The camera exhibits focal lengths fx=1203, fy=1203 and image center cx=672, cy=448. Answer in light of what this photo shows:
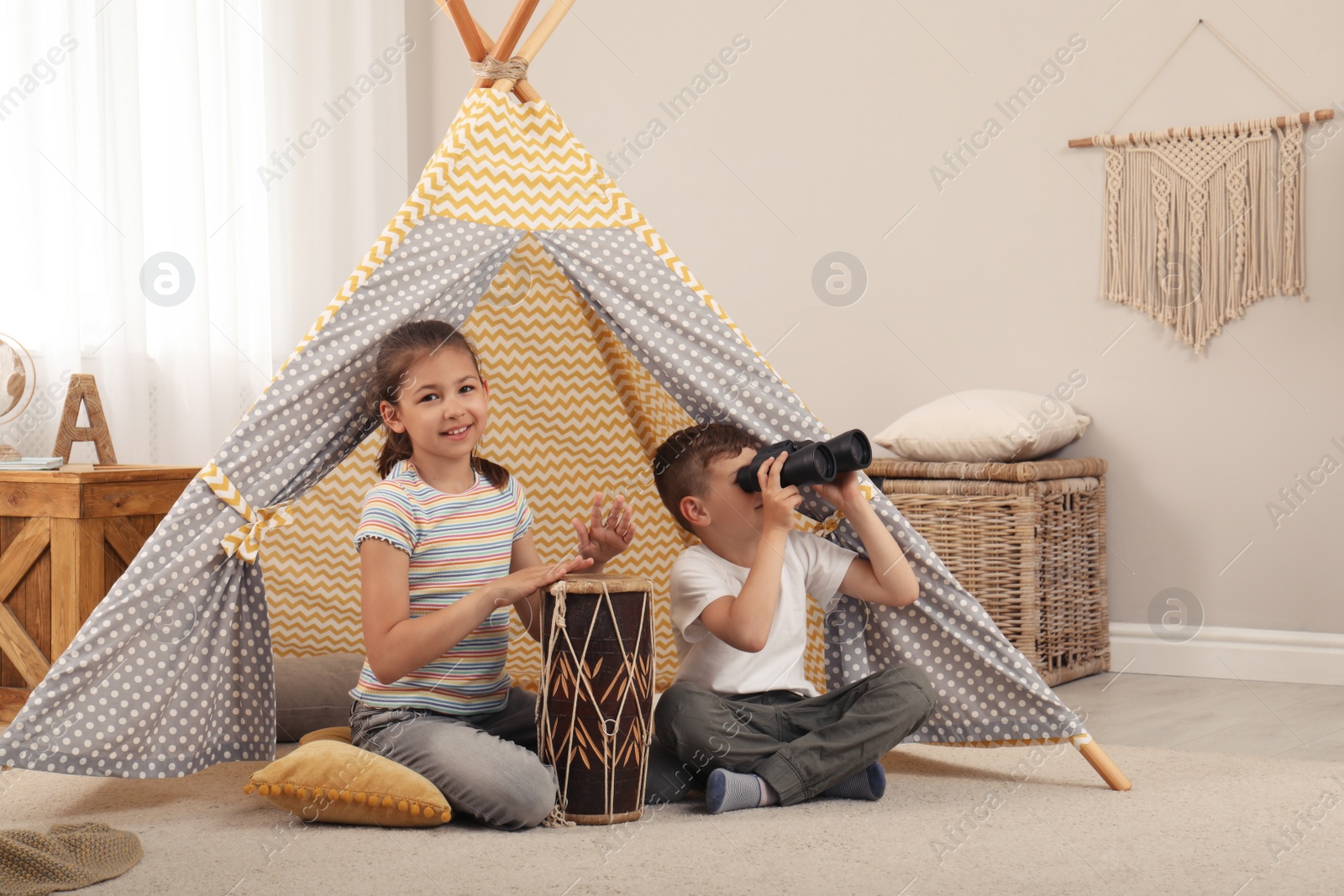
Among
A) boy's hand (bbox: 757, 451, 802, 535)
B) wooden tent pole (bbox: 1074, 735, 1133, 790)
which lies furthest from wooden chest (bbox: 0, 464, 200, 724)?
wooden tent pole (bbox: 1074, 735, 1133, 790)

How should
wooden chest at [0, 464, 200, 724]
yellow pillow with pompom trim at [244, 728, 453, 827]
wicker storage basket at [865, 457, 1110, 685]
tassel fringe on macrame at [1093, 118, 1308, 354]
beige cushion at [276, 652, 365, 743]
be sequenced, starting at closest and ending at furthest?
yellow pillow with pompom trim at [244, 728, 453, 827] < beige cushion at [276, 652, 365, 743] < wooden chest at [0, 464, 200, 724] < wicker storage basket at [865, 457, 1110, 685] < tassel fringe on macrame at [1093, 118, 1308, 354]

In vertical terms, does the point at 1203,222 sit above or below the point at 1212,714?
above

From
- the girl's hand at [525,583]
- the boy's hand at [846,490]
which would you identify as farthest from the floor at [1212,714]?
the girl's hand at [525,583]

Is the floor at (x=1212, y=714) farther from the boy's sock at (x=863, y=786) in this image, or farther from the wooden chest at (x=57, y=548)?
the boy's sock at (x=863, y=786)

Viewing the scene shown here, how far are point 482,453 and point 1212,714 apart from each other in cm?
149

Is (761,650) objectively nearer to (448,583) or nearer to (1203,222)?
(448,583)

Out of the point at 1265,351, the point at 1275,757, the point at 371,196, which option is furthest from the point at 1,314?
the point at 1265,351

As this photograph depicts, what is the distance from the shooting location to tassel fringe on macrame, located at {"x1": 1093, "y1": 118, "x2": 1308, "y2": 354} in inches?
105

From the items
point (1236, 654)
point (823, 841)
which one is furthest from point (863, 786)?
point (1236, 654)

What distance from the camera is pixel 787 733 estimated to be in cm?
174

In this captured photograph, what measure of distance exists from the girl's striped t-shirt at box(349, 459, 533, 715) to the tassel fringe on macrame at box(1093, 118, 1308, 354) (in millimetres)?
1788

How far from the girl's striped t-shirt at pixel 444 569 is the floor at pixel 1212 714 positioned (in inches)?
42.8

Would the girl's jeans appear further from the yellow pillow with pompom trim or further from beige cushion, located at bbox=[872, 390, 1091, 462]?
beige cushion, located at bbox=[872, 390, 1091, 462]

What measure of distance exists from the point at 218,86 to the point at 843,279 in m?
1.66
